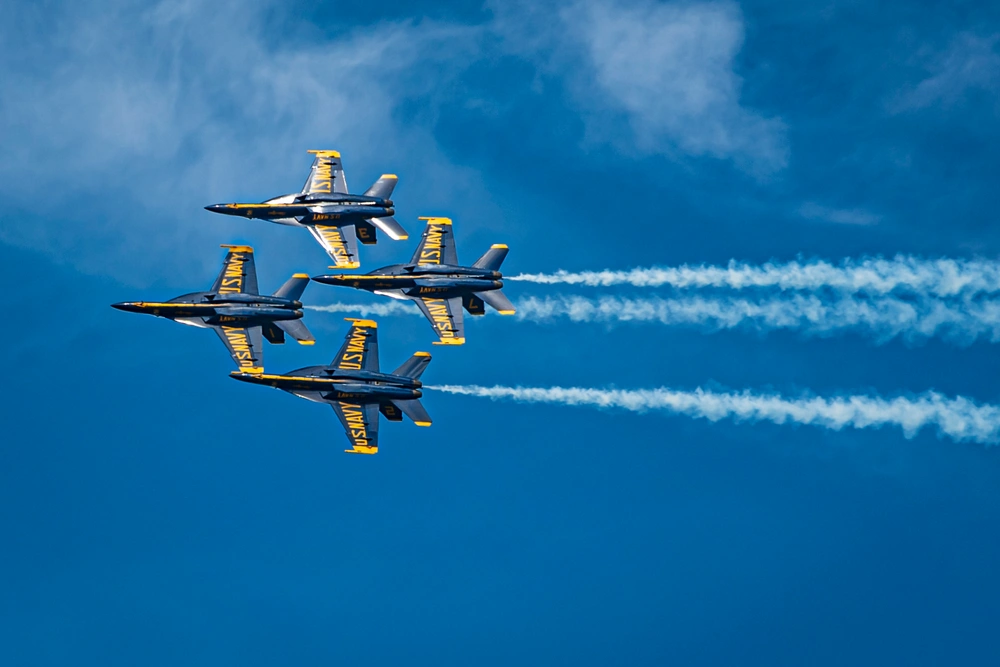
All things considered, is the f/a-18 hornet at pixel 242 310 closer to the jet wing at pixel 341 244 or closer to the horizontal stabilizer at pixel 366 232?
the jet wing at pixel 341 244

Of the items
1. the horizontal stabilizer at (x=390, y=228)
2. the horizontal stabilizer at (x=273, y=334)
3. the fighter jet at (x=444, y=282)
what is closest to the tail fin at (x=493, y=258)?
the fighter jet at (x=444, y=282)

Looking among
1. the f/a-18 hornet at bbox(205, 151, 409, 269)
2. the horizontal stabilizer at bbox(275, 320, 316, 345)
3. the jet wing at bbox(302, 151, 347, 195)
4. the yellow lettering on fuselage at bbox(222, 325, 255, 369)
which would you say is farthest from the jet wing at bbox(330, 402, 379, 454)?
the jet wing at bbox(302, 151, 347, 195)

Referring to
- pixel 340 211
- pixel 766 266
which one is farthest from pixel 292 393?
pixel 766 266

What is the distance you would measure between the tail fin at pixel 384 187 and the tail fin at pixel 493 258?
11.9 m

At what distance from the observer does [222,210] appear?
145 m

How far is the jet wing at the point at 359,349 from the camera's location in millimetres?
134750

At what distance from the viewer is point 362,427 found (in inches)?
5251

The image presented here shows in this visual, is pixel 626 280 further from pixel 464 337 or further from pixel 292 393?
pixel 292 393

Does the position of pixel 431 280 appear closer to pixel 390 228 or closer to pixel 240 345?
pixel 390 228

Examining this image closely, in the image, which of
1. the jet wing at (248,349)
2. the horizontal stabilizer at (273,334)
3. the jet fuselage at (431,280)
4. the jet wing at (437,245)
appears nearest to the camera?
the jet wing at (248,349)

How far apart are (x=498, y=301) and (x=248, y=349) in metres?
21.3

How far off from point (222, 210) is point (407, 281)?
19380 millimetres

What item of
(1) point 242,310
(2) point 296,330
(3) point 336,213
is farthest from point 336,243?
(1) point 242,310

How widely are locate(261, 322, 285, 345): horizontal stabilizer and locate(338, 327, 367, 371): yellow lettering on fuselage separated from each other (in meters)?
6.16
